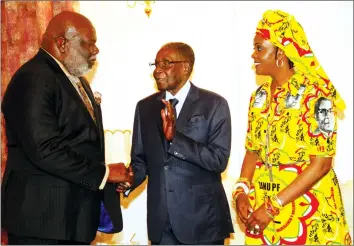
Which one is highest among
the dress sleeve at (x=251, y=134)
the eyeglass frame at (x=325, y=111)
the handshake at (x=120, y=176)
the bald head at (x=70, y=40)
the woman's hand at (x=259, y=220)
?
the bald head at (x=70, y=40)

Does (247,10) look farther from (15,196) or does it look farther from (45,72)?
(15,196)

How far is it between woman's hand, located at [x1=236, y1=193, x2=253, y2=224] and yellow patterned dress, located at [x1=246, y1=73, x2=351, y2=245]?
0.24ft

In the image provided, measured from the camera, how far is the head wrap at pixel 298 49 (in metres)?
2.93

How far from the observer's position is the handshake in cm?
338

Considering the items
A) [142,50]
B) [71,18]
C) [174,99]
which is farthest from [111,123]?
[71,18]

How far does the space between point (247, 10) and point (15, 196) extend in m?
3.15

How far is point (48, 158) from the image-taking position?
2.96 meters

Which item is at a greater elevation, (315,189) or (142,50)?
(142,50)

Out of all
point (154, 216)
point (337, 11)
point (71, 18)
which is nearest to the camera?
point (71, 18)

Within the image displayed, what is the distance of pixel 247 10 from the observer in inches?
203

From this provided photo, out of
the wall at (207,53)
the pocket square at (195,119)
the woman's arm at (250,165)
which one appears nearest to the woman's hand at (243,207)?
the woman's arm at (250,165)

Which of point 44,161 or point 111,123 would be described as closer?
point 44,161

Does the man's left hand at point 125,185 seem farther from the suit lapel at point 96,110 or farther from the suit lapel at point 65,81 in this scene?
the suit lapel at point 65,81

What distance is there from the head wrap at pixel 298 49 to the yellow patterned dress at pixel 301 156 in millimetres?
22
